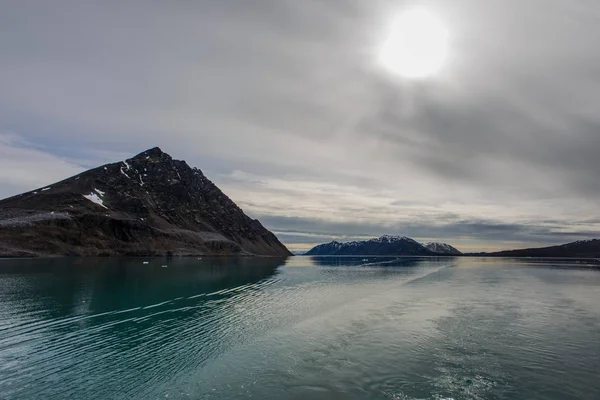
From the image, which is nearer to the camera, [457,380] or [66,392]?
[66,392]

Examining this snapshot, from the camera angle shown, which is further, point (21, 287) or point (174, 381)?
point (21, 287)

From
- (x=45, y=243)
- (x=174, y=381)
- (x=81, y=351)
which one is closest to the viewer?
(x=174, y=381)

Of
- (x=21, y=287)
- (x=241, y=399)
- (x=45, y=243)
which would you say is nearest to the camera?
(x=241, y=399)

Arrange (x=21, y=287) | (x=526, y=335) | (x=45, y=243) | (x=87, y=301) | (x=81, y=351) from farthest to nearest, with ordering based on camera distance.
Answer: (x=45, y=243), (x=21, y=287), (x=87, y=301), (x=526, y=335), (x=81, y=351)

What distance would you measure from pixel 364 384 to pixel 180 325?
2073 centimetres

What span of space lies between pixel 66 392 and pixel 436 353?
77.6 feet

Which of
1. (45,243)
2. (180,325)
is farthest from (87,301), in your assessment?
(45,243)

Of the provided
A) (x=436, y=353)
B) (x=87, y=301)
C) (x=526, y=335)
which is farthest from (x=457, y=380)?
(x=87, y=301)

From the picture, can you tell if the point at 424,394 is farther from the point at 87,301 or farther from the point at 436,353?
the point at 87,301

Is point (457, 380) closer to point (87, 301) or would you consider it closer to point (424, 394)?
point (424, 394)

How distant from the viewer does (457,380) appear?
2064cm

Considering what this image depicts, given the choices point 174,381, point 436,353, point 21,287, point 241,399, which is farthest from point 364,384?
point 21,287

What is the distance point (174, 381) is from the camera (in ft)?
65.0

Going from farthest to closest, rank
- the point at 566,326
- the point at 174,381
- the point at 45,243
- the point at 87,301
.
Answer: the point at 45,243 → the point at 87,301 → the point at 566,326 → the point at 174,381
